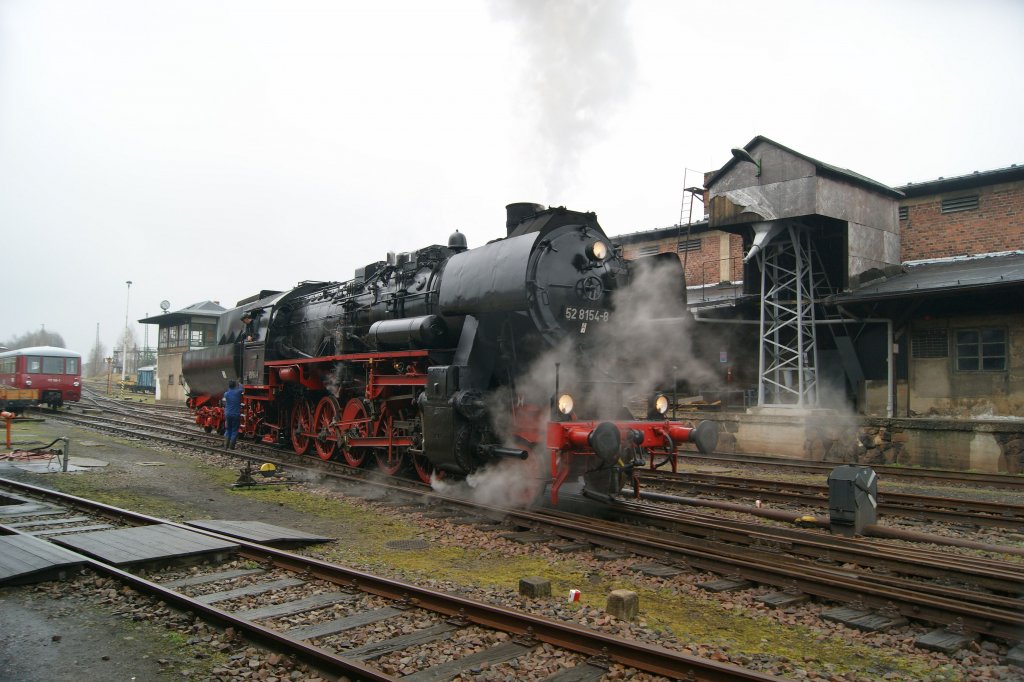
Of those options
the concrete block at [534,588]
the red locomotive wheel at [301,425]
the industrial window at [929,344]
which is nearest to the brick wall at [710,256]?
the industrial window at [929,344]

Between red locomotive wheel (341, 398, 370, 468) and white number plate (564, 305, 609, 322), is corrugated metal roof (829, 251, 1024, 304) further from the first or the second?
red locomotive wheel (341, 398, 370, 468)

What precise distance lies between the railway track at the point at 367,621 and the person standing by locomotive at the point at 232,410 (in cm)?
854

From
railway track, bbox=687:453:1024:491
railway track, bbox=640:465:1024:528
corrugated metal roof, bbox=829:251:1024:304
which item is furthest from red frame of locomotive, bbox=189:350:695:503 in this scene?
corrugated metal roof, bbox=829:251:1024:304

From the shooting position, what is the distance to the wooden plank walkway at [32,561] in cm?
516

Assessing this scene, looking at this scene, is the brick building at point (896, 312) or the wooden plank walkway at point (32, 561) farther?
the brick building at point (896, 312)

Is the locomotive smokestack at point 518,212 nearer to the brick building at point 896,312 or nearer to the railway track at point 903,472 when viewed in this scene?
the railway track at point 903,472

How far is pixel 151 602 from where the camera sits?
4852 mm

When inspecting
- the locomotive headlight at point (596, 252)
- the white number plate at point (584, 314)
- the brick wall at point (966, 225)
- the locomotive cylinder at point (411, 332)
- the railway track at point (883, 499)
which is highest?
the brick wall at point (966, 225)

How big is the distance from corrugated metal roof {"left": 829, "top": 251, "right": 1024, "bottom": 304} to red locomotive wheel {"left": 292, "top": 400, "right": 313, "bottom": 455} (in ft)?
40.9

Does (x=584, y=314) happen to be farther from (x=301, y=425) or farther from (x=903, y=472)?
(x=903, y=472)

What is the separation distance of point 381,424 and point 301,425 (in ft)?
12.2

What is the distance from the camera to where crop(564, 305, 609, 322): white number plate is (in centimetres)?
827

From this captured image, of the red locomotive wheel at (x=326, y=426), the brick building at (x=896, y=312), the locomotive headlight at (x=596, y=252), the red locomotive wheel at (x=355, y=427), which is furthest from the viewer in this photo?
the brick building at (x=896, y=312)

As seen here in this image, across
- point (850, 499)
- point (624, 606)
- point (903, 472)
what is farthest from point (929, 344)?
point (624, 606)
